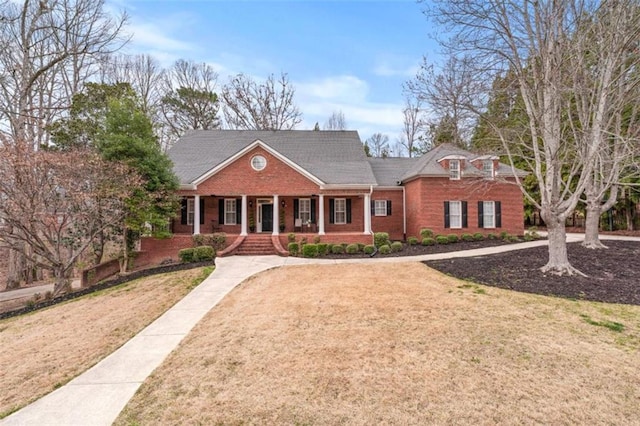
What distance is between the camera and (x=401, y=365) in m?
4.57

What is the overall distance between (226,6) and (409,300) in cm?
1413

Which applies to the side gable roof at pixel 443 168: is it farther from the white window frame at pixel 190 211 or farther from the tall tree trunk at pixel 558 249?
the white window frame at pixel 190 211

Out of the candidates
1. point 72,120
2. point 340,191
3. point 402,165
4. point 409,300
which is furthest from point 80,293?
point 402,165

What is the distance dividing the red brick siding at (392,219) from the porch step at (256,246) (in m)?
7.31

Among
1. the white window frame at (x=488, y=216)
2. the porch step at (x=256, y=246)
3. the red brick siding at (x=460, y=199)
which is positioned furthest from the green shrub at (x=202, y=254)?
the white window frame at (x=488, y=216)

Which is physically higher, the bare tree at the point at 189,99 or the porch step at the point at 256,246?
the bare tree at the point at 189,99

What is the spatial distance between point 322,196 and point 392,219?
18.0 ft

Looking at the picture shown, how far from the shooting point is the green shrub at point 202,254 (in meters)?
14.2

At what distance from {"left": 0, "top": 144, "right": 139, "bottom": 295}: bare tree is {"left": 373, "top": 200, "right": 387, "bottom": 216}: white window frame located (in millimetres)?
13561

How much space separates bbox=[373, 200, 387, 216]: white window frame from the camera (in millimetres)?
20400

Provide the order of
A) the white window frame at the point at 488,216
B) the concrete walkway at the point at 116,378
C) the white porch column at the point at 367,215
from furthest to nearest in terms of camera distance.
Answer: the white window frame at the point at 488,216 → the white porch column at the point at 367,215 → the concrete walkway at the point at 116,378

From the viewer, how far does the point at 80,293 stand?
11.2m

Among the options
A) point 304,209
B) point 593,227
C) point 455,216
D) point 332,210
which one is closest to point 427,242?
point 455,216

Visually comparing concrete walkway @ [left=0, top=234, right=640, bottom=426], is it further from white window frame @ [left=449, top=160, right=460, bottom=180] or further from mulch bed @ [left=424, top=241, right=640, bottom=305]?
white window frame @ [left=449, top=160, right=460, bottom=180]
